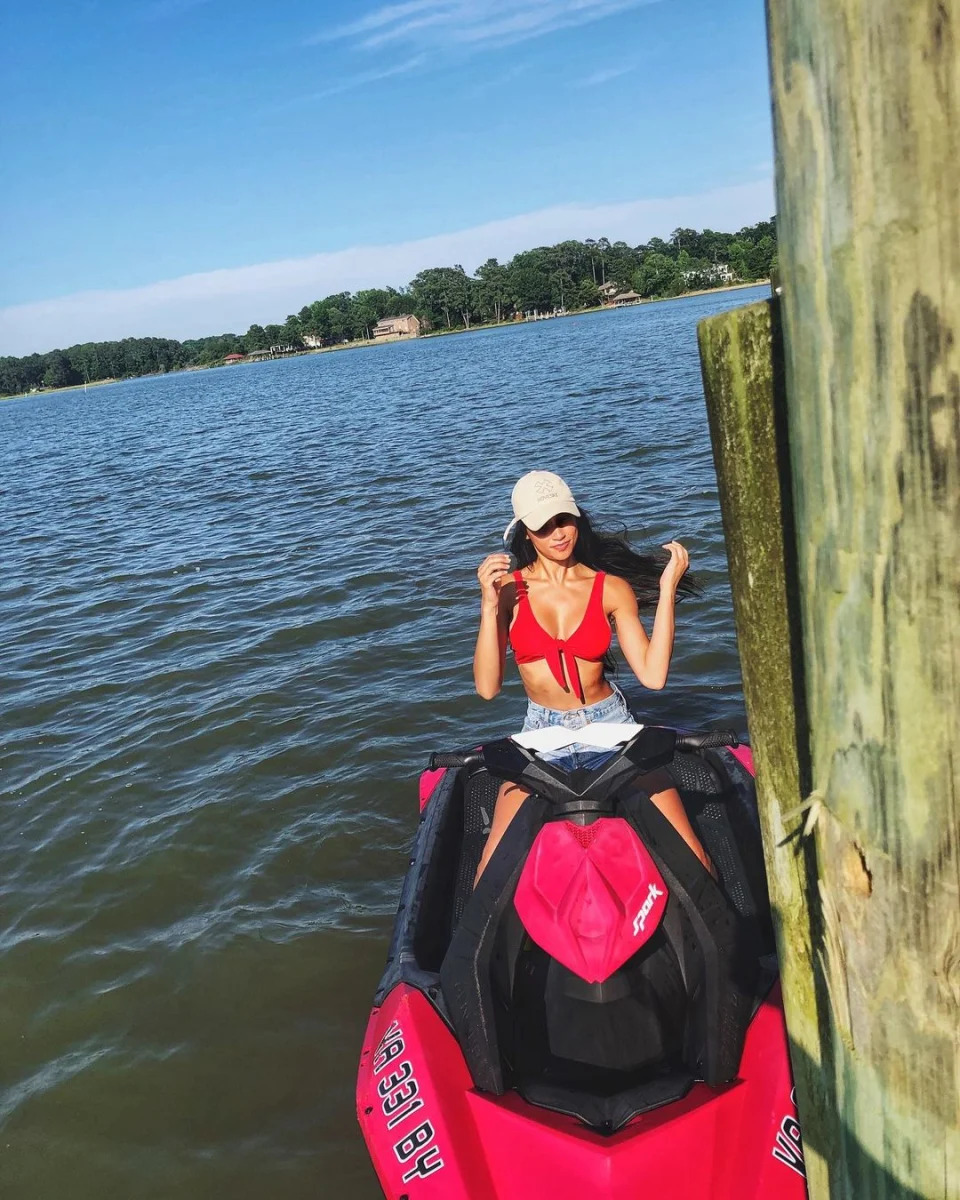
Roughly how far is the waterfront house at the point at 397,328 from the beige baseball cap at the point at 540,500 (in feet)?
441

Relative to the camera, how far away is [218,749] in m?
6.80

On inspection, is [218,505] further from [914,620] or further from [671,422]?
[914,620]

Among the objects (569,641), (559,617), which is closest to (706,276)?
(559,617)

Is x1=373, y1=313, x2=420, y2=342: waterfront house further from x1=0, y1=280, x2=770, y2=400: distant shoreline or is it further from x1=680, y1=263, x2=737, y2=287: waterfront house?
x1=680, y1=263, x2=737, y2=287: waterfront house

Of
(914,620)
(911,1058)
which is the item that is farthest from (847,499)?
(911,1058)

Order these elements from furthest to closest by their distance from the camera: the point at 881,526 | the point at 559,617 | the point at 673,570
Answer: the point at 559,617 → the point at 673,570 → the point at 881,526

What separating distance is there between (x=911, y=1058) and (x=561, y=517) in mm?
2522

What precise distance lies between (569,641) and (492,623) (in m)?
0.34

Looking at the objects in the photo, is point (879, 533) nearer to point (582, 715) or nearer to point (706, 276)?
point (582, 715)

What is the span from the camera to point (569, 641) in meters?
3.85

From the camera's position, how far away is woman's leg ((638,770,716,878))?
3.22m

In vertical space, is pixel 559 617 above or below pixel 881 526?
below

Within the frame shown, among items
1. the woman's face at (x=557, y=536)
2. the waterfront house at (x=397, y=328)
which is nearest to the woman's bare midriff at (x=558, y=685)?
the woman's face at (x=557, y=536)

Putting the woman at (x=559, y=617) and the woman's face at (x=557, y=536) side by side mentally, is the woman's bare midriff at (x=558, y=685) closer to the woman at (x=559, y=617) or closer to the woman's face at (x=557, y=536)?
the woman at (x=559, y=617)
